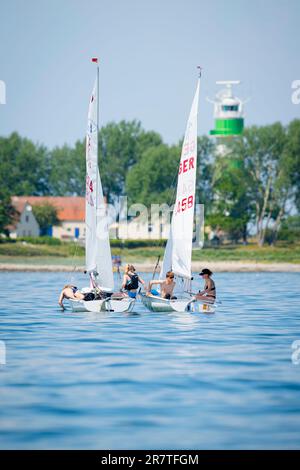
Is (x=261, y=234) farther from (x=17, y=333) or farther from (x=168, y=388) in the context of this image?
(x=168, y=388)

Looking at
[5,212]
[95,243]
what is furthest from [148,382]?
[5,212]

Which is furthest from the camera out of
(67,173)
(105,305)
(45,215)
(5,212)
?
(67,173)

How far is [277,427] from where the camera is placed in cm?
1493

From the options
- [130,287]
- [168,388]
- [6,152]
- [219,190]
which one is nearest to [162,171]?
[219,190]

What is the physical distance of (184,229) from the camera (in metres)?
32.5

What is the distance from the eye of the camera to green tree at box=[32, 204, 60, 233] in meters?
111

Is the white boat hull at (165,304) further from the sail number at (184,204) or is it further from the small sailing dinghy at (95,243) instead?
the sail number at (184,204)

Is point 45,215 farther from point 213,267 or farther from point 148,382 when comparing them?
point 148,382

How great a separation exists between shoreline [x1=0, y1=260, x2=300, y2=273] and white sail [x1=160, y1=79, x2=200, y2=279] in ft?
138

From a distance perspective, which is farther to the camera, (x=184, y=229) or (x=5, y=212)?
(x=5, y=212)

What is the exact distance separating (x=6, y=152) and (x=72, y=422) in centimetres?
11294

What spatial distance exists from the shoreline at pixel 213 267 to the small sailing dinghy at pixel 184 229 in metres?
42.1

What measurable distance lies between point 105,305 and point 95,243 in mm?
2396

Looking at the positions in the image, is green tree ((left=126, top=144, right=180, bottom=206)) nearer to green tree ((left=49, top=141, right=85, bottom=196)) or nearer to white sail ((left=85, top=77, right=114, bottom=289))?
green tree ((left=49, top=141, right=85, bottom=196))
